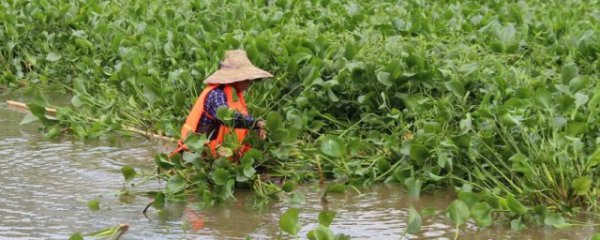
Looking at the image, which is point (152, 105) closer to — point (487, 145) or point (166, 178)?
point (166, 178)

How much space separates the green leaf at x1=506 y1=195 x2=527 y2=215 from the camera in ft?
15.7

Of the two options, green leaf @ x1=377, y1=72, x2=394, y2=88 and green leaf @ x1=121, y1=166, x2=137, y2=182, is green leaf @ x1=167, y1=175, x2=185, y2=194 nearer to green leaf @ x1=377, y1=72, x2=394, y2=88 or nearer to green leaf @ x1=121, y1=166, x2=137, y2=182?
green leaf @ x1=121, y1=166, x2=137, y2=182

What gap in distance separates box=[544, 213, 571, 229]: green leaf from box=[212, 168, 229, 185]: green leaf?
4.94 ft

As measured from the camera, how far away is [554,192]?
5078 mm

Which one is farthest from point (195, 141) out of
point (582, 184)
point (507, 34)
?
point (507, 34)

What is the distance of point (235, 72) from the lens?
5.76 m

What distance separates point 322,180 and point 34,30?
4.08 m

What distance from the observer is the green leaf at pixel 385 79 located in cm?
617

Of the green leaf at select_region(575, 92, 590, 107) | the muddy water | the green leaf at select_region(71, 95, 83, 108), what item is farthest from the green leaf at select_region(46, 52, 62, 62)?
the green leaf at select_region(575, 92, 590, 107)

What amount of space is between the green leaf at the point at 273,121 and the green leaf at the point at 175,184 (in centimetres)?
51

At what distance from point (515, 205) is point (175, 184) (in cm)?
162

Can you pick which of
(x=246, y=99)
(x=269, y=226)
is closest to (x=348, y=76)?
(x=246, y=99)

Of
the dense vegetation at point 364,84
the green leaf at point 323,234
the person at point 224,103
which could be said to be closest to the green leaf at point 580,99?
the dense vegetation at point 364,84

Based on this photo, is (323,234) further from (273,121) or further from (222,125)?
(222,125)
